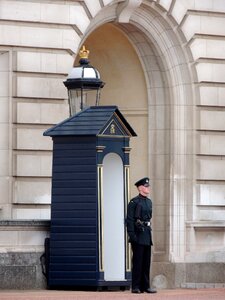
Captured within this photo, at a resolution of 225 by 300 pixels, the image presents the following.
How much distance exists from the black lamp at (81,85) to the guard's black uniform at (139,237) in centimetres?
195

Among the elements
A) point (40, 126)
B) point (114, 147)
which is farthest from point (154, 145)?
point (114, 147)

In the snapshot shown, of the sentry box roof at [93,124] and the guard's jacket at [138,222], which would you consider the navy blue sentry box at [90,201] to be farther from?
the guard's jacket at [138,222]

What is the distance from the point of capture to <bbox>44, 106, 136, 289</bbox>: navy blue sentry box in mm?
23844

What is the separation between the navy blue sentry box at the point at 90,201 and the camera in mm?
23844

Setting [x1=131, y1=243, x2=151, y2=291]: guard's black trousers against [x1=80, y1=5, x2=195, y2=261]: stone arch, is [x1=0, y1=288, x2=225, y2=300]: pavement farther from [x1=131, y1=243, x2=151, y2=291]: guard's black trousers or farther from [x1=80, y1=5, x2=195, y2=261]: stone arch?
[x1=80, y1=5, x2=195, y2=261]: stone arch

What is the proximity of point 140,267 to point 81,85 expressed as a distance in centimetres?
301

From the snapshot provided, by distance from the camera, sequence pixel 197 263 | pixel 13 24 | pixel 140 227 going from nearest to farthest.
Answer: pixel 140 227 < pixel 13 24 < pixel 197 263

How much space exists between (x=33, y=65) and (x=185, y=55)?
139 inches

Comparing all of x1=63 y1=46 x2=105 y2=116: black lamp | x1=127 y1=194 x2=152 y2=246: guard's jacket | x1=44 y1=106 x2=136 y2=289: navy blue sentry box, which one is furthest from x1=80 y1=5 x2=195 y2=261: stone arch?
x1=127 y1=194 x2=152 y2=246: guard's jacket

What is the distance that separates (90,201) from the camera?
23.9 m

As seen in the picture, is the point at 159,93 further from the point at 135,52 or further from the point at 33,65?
the point at 33,65

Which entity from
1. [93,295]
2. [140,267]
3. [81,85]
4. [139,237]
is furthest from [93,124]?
[93,295]

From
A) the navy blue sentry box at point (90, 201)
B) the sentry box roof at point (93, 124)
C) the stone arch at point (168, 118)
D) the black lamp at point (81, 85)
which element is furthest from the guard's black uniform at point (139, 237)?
the stone arch at point (168, 118)

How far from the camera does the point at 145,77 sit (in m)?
30.5
